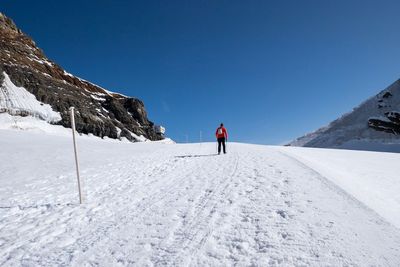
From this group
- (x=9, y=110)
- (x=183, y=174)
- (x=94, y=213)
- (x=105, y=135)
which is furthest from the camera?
(x=105, y=135)

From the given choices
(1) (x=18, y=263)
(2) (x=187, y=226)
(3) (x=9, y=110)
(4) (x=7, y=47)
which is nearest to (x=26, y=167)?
(1) (x=18, y=263)

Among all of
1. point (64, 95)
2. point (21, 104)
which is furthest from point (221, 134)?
point (64, 95)

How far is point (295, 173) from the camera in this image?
8844 millimetres

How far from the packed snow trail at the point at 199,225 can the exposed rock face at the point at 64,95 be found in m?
40.2

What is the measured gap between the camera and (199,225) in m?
4.74

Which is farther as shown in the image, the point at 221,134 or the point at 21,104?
the point at 21,104

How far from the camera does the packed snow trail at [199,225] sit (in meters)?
3.67

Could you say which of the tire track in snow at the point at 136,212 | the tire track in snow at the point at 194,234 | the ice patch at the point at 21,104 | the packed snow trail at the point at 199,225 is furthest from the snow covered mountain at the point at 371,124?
the tire track in snow at the point at 194,234

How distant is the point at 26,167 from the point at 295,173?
12734 mm

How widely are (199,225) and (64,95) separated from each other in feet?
175

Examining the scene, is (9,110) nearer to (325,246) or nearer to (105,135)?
(105,135)

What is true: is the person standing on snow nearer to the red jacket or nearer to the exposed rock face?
the red jacket

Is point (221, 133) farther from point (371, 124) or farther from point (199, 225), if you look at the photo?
point (371, 124)

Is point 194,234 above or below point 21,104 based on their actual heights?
below
